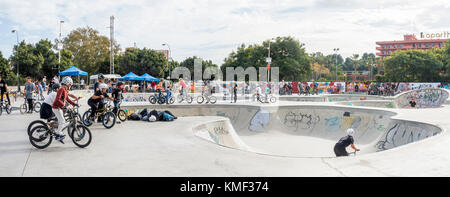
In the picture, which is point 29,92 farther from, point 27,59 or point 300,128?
point 27,59

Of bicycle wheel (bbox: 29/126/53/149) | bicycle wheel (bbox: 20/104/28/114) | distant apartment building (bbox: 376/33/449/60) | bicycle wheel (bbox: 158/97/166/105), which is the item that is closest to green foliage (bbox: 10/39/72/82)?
bicycle wheel (bbox: 20/104/28/114)

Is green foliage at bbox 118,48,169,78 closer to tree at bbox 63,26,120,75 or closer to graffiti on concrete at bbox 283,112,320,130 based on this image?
tree at bbox 63,26,120,75

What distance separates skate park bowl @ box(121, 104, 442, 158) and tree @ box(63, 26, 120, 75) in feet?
168

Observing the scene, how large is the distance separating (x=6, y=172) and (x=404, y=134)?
41.6 feet

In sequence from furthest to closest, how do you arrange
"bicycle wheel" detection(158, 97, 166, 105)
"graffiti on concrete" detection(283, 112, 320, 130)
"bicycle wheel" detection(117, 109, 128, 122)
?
"bicycle wheel" detection(158, 97, 166, 105), "graffiti on concrete" detection(283, 112, 320, 130), "bicycle wheel" detection(117, 109, 128, 122)

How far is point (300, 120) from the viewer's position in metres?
18.4

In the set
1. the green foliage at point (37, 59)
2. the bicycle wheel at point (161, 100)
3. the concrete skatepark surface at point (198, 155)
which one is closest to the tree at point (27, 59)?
the green foliage at point (37, 59)

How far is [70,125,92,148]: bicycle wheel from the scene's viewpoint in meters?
7.43

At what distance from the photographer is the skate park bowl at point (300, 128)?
1220cm

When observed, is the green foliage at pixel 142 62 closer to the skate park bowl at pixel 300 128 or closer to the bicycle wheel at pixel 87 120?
the skate park bowl at pixel 300 128

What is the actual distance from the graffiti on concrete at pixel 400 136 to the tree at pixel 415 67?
56.5 metres

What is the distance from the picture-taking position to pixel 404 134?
38.9 feet
